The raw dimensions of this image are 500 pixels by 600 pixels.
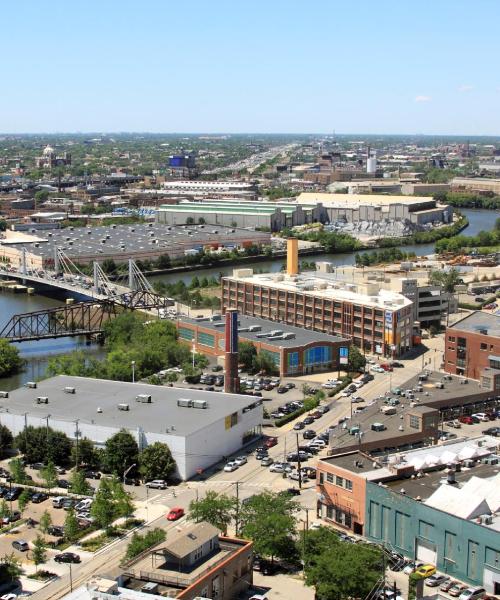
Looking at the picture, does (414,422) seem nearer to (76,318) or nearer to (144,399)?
(144,399)

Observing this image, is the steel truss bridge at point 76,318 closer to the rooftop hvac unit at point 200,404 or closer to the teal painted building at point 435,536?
the rooftop hvac unit at point 200,404

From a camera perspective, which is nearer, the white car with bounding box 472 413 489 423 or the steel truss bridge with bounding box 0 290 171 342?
the white car with bounding box 472 413 489 423

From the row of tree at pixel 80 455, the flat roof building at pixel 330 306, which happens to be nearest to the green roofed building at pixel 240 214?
the flat roof building at pixel 330 306

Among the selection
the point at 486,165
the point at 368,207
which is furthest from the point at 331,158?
the point at 368,207

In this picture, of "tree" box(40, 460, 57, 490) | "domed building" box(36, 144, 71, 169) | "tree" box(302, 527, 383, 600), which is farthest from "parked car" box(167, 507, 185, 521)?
"domed building" box(36, 144, 71, 169)

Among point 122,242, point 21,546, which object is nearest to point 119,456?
point 21,546

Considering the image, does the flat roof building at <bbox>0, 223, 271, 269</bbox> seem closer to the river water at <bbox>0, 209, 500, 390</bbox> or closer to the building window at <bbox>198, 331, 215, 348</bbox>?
the river water at <bbox>0, 209, 500, 390</bbox>
